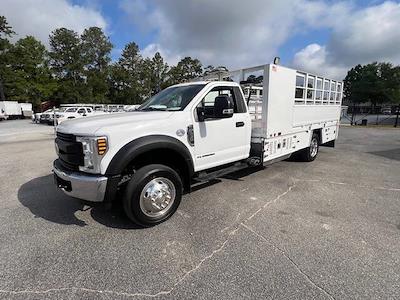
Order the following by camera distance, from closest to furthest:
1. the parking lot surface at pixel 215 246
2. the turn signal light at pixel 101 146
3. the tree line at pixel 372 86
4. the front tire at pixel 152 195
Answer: the parking lot surface at pixel 215 246, the turn signal light at pixel 101 146, the front tire at pixel 152 195, the tree line at pixel 372 86

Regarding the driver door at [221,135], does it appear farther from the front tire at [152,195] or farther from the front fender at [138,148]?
the front tire at [152,195]

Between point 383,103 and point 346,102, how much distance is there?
1540cm

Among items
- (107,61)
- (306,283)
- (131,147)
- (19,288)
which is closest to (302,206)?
(306,283)

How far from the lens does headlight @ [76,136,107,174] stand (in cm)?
316

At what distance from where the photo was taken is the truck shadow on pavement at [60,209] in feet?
12.6

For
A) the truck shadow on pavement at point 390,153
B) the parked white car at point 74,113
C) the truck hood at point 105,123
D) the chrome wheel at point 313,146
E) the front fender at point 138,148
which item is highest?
the truck hood at point 105,123

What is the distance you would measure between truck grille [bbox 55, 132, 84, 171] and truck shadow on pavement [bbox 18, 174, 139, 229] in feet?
1.97

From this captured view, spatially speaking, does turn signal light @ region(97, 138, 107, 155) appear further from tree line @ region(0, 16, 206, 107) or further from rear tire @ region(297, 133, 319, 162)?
tree line @ region(0, 16, 206, 107)

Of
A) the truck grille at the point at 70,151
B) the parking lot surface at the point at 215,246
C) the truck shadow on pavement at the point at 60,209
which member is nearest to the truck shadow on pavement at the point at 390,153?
the parking lot surface at the point at 215,246

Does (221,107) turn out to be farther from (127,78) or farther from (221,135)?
(127,78)

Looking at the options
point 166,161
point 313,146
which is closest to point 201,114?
point 166,161

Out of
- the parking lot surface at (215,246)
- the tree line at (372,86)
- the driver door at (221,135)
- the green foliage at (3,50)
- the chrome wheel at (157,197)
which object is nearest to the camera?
the parking lot surface at (215,246)

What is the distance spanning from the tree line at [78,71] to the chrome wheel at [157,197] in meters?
54.0

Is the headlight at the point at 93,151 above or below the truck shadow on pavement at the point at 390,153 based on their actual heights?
above
